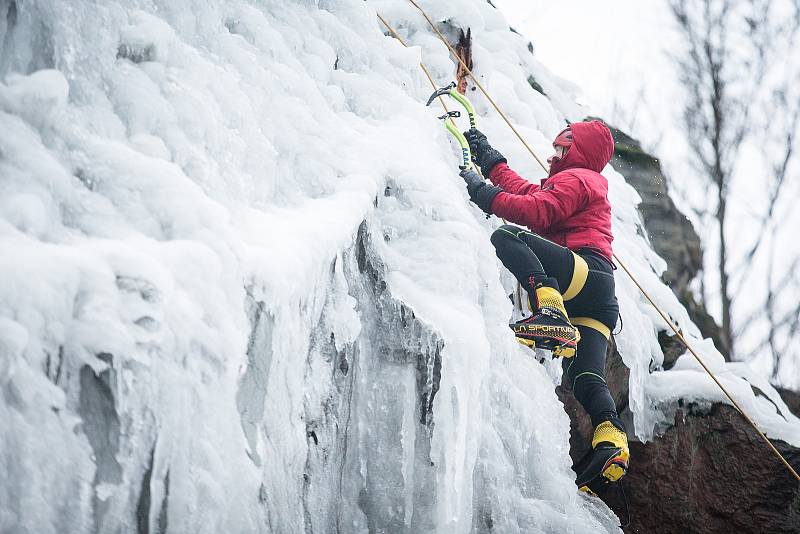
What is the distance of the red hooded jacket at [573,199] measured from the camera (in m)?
3.30

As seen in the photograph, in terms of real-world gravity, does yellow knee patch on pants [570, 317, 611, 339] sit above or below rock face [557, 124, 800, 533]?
above

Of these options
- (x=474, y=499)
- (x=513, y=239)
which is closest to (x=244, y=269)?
(x=513, y=239)

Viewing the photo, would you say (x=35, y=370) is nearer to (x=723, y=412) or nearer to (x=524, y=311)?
(x=524, y=311)

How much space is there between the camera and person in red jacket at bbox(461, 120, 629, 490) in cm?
302

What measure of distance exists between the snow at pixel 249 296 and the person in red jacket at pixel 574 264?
0.81 ft

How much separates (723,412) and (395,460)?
9.19ft

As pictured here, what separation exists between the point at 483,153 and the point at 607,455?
170cm

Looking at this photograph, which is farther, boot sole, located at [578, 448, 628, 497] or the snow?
boot sole, located at [578, 448, 628, 497]

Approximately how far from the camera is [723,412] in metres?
4.64

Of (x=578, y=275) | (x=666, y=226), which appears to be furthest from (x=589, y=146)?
(x=666, y=226)

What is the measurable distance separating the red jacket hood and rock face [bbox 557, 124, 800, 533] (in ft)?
5.46

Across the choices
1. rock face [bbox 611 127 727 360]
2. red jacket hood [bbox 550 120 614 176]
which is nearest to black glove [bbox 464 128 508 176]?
red jacket hood [bbox 550 120 614 176]

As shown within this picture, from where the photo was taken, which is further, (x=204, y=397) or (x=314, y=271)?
(x=314, y=271)

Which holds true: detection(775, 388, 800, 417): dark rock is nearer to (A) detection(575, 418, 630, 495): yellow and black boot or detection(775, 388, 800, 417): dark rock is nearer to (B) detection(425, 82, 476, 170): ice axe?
(A) detection(575, 418, 630, 495): yellow and black boot
